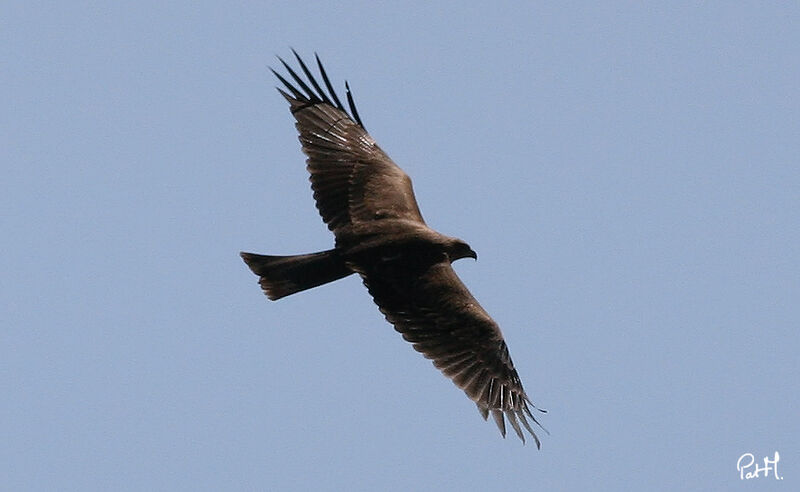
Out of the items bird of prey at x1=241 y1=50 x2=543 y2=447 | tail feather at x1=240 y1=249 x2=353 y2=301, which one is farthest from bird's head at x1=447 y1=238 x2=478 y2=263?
tail feather at x1=240 y1=249 x2=353 y2=301

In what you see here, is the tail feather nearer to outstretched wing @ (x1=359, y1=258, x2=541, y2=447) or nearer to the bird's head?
outstretched wing @ (x1=359, y1=258, x2=541, y2=447)

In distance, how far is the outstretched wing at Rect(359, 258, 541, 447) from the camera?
10.4 metres

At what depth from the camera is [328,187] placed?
11.3 metres

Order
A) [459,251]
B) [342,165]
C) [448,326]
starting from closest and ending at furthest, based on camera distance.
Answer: [448,326], [459,251], [342,165]

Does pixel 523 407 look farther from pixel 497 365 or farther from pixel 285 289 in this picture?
pixel 285 289

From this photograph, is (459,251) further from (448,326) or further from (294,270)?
(294,270)

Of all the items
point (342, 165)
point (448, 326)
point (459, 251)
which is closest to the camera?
point (448, 326)

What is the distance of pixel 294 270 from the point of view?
10672 mm

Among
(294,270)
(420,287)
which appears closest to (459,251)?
(420,287)

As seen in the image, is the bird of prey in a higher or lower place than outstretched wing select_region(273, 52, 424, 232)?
lower

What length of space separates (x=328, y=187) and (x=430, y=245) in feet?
3.86

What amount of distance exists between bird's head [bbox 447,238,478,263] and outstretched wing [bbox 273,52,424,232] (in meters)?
0.59

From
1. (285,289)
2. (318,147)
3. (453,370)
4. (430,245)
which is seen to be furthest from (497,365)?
(318,147)

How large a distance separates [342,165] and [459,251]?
4.69 ft
